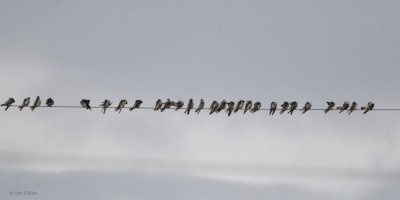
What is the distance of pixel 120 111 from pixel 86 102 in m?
1.69

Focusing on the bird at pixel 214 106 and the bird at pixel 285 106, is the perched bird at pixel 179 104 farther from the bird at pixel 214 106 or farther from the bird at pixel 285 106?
the bird at pixel 285 106

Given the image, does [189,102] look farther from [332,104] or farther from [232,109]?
[332,104]

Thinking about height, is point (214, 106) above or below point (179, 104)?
below

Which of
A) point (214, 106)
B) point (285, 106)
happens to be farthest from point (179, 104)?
point (285, 106)

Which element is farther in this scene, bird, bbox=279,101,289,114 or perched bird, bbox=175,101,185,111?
perched bird, bbox=175,101,185,111

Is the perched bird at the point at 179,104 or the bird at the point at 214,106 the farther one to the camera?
the perched bird at the point at 179,104

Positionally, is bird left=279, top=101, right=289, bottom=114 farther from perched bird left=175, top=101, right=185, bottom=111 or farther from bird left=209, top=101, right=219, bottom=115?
perched bird left=175, top=101, right=185, bottom=111

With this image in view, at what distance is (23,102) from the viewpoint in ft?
140

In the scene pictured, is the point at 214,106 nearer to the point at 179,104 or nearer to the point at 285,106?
the point at 179,104

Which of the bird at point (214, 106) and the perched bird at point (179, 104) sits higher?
the perched bird at point (179, 104)

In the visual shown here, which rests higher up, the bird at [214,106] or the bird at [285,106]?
the bird at [285,106]

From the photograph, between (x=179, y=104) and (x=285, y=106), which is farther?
(x=179, y=104)

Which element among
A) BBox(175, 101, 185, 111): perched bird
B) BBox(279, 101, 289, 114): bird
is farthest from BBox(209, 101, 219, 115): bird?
BBox(279, 101, 289, 114): bird

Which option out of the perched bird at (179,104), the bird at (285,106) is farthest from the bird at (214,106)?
the bird at (285,106)
